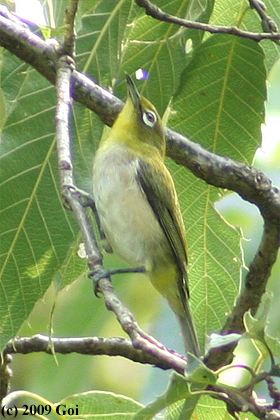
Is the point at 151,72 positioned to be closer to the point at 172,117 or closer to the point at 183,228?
the point at 172,117

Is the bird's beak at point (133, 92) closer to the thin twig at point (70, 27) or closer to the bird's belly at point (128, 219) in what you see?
the bird's belly at point (128, 219)

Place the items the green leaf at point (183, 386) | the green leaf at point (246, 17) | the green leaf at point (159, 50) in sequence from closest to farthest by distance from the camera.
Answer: the green leaf at point (183, 386)
the green leaf at point (159, 50)
the green leaf at point (246, 17)

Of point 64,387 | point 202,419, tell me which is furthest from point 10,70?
point 64,387

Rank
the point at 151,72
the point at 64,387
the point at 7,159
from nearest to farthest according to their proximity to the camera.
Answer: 1. the point at 7,159
2. the point at 151,72
3. the point at 64,387

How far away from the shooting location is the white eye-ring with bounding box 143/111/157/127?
187 inches

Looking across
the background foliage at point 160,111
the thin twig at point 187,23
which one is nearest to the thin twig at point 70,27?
the background foliage at point 160,111

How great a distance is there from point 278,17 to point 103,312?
90.8 inches

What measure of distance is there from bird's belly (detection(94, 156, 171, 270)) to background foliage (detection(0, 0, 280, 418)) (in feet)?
0.42

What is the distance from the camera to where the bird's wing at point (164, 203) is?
4441 mm

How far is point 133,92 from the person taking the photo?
4324 millimetres

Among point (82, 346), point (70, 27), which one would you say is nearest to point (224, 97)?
point (70, 27)

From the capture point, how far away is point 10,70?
3.95 meters

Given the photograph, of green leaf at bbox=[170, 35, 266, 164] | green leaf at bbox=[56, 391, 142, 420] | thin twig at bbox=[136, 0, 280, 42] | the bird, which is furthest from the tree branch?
thin twig at bbox=[136, 0, 280, 42]

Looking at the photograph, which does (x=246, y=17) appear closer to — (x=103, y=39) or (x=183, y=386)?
(x=103, y=39)
